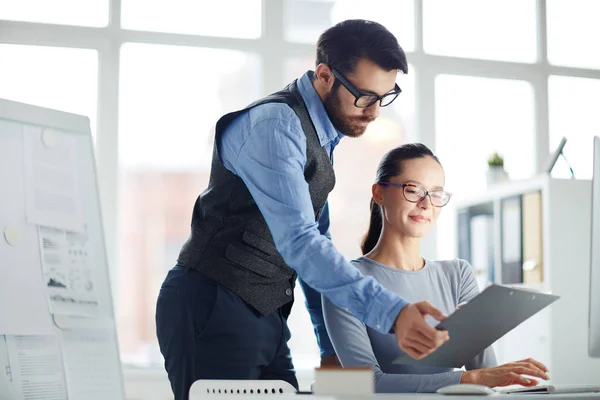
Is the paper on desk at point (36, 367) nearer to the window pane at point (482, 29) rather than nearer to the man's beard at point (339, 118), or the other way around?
the man's beard at point (339, 118)

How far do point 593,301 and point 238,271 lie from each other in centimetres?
79

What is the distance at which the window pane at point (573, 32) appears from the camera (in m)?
4.77

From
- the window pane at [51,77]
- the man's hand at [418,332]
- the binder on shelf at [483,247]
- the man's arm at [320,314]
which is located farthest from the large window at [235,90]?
the man's hand at [418,332]

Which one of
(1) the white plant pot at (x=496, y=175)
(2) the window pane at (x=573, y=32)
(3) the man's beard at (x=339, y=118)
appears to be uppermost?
(2) the window pane at (x=573, y=32)

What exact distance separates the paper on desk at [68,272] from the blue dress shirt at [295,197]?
403 mm

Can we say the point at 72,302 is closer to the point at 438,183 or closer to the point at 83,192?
the point at 83,192

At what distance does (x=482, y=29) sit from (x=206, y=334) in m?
3.41

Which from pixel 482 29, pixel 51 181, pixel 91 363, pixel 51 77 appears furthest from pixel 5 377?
pixel 482 29

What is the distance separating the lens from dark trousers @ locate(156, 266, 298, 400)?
1809 mm

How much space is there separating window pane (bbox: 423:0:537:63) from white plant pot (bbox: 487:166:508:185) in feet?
2.95

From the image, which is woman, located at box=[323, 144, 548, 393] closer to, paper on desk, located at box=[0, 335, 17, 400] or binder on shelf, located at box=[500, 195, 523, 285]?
paper on desk, located at box=[0, 335, 17, 400]

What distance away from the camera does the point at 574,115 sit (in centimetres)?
480

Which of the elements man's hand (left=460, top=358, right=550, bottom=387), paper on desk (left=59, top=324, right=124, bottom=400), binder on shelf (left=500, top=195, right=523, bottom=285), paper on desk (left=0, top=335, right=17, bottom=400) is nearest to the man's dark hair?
man's hand (left=460, top=358, right=550, bottom=387)

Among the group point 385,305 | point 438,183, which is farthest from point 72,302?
point 438,183
